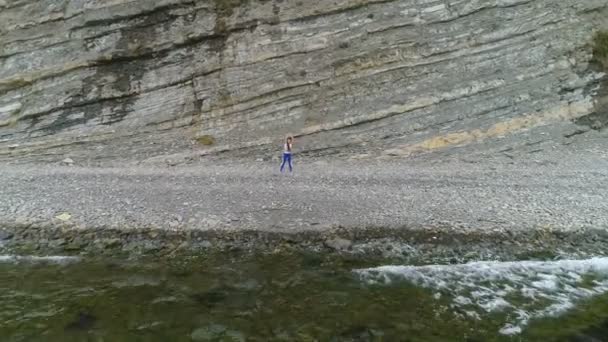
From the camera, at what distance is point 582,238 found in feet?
35.2

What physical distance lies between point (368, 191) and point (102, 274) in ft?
23.6

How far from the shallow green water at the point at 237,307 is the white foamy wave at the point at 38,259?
104mm

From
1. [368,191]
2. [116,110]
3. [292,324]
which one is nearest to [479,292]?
[292,324]

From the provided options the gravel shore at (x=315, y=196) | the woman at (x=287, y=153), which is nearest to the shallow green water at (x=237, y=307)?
the gravel shore at (x=315, y=196)

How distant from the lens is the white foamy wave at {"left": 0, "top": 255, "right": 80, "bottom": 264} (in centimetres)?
982

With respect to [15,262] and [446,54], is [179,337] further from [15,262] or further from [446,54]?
[446,54]

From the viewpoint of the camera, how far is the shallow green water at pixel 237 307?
7234mm

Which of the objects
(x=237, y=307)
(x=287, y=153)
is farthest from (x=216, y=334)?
(x=287, y=153)

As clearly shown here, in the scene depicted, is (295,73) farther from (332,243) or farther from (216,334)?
(216,334)

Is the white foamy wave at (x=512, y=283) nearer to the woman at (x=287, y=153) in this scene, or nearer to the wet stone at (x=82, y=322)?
the wet stone at (x=82, y=322)

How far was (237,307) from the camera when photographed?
26.3 feet

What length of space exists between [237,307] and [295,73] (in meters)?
9.83

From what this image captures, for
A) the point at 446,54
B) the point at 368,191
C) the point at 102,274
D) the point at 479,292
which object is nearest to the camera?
the point at 479,292

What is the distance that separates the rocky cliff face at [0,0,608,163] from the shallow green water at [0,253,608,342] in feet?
23.1
